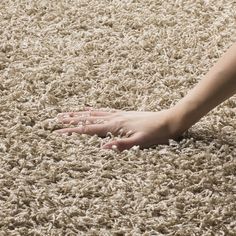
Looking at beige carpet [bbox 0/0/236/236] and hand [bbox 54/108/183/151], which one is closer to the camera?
beige carpet [bbox 0/0/236/236]

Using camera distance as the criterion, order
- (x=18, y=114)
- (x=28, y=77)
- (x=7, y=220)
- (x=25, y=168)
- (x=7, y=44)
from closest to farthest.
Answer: (x=7, y=220)
(x=25, y=168)
(x=18, y=114)
(x=28, y=77)
(x=7, y=44)

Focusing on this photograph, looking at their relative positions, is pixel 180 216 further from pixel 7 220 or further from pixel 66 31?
pixel 66 31

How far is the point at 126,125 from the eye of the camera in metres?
1.11

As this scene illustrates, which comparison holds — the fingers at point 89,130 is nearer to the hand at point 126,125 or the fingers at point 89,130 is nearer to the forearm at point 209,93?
the hand at point 126,125

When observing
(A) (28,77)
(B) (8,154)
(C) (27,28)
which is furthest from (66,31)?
(B) (8,154)

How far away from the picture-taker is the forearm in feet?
3.33

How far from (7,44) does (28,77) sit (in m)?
0.16

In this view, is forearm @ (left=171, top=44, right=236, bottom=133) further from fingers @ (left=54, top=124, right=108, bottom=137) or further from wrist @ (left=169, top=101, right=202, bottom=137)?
fingers @ (left=54, top=124, right=108, bottom=137)

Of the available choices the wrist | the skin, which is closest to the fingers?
the skin

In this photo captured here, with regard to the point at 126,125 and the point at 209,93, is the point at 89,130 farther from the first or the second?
the point at 209,93

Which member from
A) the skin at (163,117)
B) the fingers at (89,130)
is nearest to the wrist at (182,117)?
the skin at (163,117)

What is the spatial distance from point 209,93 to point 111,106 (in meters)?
0.23

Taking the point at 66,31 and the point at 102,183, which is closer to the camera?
the point at 102,183

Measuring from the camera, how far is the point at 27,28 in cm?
145
